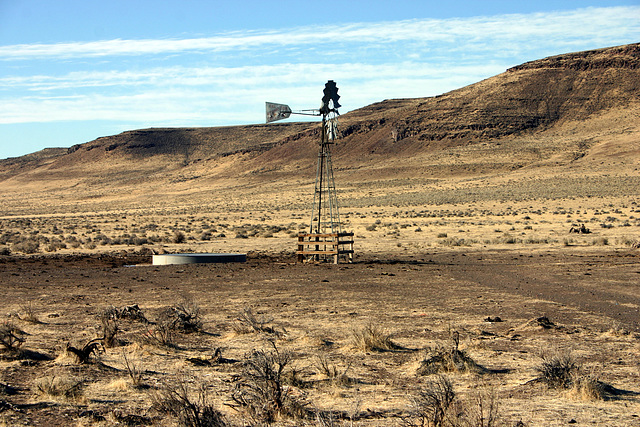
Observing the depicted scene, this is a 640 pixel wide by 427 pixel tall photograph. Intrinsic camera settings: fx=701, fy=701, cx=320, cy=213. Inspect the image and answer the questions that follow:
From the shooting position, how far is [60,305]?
14.3m

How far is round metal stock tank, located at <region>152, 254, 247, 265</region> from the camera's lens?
74.4 ft

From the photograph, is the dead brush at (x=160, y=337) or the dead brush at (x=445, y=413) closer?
the dead brush at (x=445, y=413)

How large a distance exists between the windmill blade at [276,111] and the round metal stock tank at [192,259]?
467 cm

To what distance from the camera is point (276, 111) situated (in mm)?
22922

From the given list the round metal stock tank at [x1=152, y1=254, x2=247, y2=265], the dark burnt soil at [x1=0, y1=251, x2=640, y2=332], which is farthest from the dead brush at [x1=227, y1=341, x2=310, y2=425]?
the round metal stock tank at [x1=152, y1=254, x2=247, y2=265]

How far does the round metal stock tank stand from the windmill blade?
15.3 ft

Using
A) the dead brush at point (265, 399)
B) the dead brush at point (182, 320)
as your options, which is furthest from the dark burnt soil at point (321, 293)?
the dead brush at point (265, 399)

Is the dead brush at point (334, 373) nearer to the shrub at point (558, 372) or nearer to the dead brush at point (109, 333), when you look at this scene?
the shrub at point (558, 372)

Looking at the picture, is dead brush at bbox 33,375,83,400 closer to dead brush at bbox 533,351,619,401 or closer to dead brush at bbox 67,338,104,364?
dead brush at bbox 67,338,104,364

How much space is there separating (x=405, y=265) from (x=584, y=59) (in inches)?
4404

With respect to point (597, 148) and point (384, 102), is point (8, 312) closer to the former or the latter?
point (597, 148)

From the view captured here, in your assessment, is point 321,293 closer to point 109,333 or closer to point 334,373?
point 109,333

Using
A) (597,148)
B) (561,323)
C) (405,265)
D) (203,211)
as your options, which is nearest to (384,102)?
(597,148)

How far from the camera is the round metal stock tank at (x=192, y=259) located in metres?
22.7
